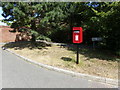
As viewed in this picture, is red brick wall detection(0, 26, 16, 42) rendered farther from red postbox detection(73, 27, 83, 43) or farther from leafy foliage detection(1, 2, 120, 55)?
red postbox detection(73, 27, 83, 43)

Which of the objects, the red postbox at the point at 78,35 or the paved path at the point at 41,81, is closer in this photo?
the paved path at the point at 41,81

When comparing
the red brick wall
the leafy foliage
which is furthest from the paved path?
the red brick wall

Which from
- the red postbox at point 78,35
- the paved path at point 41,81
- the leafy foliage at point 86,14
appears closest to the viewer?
the paved path at point 41,81

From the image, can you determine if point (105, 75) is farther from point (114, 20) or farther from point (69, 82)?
point (114, 20)

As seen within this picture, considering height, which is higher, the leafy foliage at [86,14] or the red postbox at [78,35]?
the leafy foliage at [86,14]

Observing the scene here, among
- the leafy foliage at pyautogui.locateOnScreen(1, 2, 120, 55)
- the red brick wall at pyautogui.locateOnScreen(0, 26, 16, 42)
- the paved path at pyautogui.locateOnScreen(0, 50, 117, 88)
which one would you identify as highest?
the leafy foliage at pyautogui.locateOnScreen(1, 2, 120, 55)

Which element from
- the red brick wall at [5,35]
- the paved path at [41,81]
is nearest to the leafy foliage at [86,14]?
the paved path at [41,81]

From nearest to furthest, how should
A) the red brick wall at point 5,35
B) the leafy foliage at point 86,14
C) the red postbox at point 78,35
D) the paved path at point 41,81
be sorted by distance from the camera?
the paved path at point 41,81 < the red postbox at point 78,35 < the leafy foliage at point 86,14 < the red brick wall at point 5,35

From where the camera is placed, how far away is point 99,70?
389 cm

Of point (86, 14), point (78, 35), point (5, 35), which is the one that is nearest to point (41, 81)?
→ point (78, 35)

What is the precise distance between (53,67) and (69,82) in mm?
1200

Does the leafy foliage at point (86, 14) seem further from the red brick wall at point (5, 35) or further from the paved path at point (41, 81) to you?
the red brick wall at point (5, 35)

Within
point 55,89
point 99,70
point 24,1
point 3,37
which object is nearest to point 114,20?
point 99,70

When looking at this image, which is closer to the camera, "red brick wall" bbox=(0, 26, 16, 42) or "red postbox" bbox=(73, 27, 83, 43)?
"red postbox" bbox=(73, 27, 83, 43)
